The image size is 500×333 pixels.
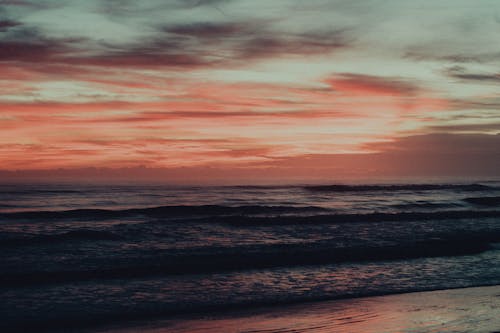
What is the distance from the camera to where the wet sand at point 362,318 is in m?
8.35

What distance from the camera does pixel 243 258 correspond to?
16000mm

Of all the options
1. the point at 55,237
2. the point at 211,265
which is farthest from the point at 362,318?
the point at 55,237

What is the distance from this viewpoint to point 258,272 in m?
13.8

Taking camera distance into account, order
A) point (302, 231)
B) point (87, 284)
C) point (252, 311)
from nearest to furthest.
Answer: point (252, 311)
point (87, 284)
point (302, 231)

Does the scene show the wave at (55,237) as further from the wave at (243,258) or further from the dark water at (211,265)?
the wave at (243,258)

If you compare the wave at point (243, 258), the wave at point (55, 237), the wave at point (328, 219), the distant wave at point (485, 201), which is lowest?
the distant wave at point (485, 201)

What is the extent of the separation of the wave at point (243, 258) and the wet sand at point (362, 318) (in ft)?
15.2

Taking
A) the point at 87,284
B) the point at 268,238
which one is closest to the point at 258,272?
the point at 87,284

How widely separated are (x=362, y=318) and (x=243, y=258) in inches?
→ 287

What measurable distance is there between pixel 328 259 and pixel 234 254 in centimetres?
332

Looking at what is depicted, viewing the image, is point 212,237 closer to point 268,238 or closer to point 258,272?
point 268,238

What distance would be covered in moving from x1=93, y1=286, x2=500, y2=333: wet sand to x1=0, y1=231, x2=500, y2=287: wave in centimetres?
462

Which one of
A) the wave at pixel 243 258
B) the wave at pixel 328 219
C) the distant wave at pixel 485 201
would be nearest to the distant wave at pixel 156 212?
the wave at pixel 328 219

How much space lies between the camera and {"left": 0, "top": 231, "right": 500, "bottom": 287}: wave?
13180mm
